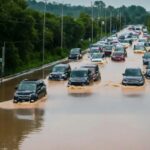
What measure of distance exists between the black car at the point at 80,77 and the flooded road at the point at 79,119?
582 millimetres

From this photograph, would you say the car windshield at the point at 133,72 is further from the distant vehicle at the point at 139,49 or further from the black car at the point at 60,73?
the distant vehicle at the point at 139,49

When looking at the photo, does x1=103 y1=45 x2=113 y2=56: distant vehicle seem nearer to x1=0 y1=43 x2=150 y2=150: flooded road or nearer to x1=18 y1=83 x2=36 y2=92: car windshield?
x1=0 y1=43 x2=150 y2=150: flooded road

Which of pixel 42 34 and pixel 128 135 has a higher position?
pixel 42 34

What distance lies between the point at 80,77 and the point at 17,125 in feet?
55.0

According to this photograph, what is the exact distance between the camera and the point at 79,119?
33188 mm

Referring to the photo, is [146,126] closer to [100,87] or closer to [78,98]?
[78,98]

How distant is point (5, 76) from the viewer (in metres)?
54.8

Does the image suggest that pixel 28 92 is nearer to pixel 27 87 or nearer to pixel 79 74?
pixel 27 87

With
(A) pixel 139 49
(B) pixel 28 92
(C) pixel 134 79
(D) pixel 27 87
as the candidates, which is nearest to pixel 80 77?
(C) pixel 134 79

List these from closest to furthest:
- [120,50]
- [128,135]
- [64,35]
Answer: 1. [128,135]
2. [120,50]
3. [64,35]

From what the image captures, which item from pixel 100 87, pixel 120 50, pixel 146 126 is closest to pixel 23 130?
pixel 146 126

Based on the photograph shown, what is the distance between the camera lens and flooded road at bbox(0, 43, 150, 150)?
27375 mm

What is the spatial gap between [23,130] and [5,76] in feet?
81.1

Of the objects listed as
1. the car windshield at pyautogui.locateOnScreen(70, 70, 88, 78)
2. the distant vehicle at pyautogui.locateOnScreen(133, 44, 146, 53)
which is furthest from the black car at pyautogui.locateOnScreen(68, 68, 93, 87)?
the distant vehicle at pyautogui.locateOnScreen(133, 44, 146, 53)
